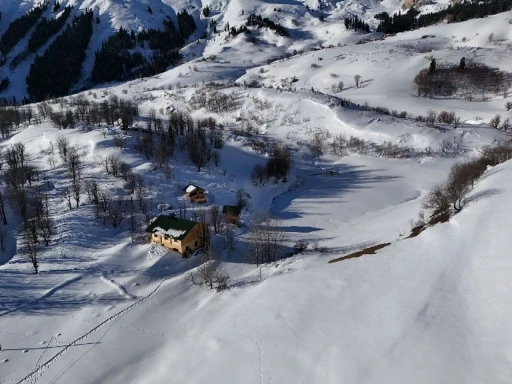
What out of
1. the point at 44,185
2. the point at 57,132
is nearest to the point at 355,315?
the point at 44,185

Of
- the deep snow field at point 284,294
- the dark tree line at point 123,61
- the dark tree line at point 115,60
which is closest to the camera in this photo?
the deep snow field at point 284,294

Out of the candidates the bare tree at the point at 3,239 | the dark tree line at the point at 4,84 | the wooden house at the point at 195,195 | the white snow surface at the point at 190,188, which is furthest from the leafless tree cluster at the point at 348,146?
the dark tree line at the point at 4,84

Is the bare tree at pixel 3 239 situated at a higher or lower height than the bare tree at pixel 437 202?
higher

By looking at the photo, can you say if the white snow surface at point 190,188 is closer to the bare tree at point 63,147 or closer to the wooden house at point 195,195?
the wooden house at point 195,195

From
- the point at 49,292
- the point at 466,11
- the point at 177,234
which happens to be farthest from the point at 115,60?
the point at 466,11

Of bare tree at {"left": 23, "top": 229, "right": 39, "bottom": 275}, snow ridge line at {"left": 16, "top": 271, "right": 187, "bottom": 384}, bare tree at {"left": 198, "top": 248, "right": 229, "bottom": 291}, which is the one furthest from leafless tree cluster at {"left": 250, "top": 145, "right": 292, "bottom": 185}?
bare tree at {"left": 23, "top": 229, "right": 39, "bottom": 275}

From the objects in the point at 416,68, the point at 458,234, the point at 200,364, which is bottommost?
the point at 200,364

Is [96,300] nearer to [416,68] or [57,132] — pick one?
[57,132]
